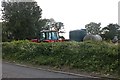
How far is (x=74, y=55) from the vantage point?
1596cm

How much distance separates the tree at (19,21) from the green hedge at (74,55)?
1093 inches

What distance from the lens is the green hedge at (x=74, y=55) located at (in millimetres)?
13860

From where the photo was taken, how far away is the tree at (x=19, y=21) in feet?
159

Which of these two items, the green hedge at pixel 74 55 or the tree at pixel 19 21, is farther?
the tree at pixel 19 21

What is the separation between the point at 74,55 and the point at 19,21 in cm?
3335

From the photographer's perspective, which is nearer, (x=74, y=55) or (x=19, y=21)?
(x=74, y=55)

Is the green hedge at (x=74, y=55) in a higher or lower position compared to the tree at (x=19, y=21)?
lower

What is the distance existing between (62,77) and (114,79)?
88.2 inches

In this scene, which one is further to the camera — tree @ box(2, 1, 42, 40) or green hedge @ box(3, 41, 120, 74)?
tree @ box(2, 1, 42, 40)

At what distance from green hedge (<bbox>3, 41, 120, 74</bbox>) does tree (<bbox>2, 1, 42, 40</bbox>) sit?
91.1 ft

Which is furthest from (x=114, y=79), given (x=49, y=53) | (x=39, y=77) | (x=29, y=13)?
(x=29, y=13)

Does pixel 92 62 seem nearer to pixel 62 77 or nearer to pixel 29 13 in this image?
pixel 62 77

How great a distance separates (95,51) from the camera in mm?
15336

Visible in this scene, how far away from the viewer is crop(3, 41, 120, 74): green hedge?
13.9 metres
